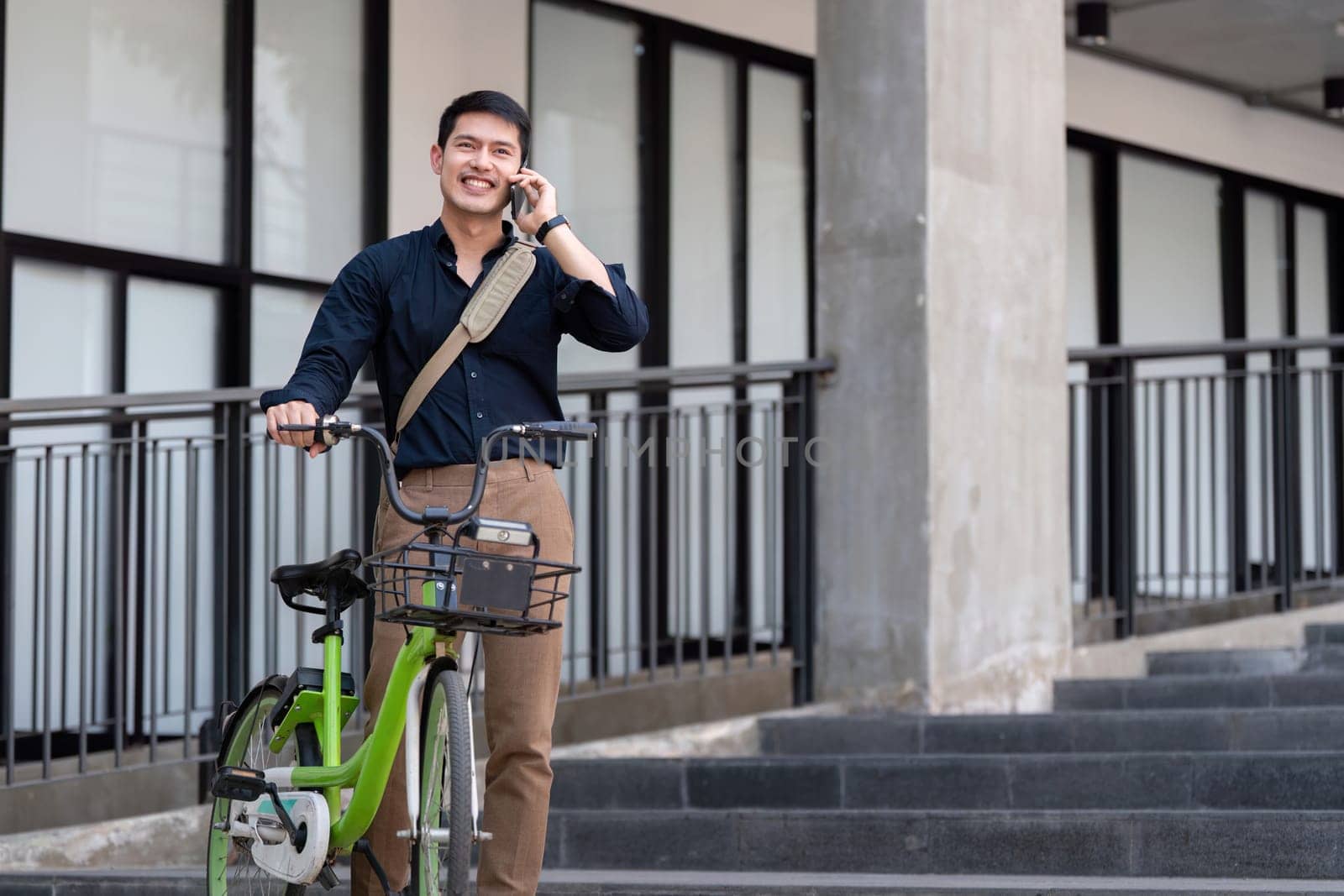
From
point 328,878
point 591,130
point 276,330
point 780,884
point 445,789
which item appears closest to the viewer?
point 445,789

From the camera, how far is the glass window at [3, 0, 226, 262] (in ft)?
19.9

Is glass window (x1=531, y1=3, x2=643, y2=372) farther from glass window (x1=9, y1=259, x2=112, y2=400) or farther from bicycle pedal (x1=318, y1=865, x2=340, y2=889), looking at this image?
bicycle pedal (x1=318, y1=865, x2=340, y2=889)

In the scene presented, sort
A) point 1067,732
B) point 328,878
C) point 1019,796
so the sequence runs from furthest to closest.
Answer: point 1067,732 → point 1019,796 → point 328,878

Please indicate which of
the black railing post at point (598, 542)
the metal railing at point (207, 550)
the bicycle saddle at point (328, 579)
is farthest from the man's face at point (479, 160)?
the black railing post at point (598, 542)

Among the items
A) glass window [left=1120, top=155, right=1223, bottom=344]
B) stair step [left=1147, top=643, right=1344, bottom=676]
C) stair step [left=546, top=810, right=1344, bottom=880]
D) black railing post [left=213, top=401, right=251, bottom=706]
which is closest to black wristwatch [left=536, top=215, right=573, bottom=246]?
stair step [left=546, top=810, right=1344, bottom=880]

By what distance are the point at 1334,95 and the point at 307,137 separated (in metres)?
6.54

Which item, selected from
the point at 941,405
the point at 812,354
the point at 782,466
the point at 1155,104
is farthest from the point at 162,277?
the point at 1155,104

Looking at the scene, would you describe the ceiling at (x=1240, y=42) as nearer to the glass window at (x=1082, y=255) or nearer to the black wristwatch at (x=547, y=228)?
the glass window at (x=1082, y=255)

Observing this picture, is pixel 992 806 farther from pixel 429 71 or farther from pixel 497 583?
pixel 429 71

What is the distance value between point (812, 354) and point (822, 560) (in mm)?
2502

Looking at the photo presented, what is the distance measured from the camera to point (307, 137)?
22.8 ft

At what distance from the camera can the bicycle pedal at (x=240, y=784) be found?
3.24 metres

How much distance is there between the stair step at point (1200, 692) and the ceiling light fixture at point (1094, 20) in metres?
3.97

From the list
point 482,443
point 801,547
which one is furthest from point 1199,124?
point 482,443
